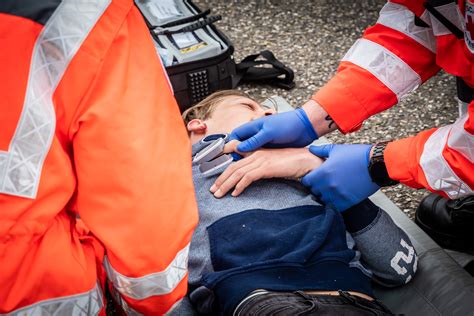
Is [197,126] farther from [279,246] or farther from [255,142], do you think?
[279,246]

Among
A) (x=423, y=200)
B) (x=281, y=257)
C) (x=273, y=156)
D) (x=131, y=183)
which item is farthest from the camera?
(x=423, y=200)

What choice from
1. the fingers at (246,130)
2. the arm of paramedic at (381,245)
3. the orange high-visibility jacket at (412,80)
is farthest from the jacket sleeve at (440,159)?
the fingers at (246,130)

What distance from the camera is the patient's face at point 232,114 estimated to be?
178cm

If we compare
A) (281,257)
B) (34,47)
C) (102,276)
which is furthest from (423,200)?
(34,47)

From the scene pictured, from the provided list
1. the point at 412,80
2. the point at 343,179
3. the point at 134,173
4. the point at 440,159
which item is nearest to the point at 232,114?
the point at 343,179

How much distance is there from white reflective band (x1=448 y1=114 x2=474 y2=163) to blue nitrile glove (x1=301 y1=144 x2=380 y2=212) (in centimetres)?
26

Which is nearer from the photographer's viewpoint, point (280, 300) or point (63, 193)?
point (63, 193)

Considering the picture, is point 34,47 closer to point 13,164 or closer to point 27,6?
point 27,6

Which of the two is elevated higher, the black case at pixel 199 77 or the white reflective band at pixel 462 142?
the white reflective band at pixel 462 142

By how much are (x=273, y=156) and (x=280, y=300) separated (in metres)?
0.48

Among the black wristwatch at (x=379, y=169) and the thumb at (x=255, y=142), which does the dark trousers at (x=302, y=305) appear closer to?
the black wristwatch at (x=379, y=169)

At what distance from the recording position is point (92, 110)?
1012 millimetres

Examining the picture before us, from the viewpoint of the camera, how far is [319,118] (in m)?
1.77

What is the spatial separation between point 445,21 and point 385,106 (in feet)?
1.24
